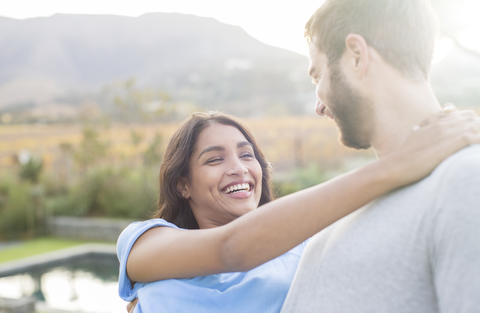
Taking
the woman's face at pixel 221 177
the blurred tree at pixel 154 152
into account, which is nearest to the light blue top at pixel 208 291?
the woman's face at pixel 221 177

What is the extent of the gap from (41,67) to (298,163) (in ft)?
129

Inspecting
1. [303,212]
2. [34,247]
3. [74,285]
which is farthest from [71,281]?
[303,212]

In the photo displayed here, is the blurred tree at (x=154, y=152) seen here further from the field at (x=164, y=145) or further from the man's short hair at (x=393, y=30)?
the man's short hair at (x=393, y=30)

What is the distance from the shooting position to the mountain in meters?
36.3

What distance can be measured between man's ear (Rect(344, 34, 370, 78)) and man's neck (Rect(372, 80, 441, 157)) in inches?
3.1

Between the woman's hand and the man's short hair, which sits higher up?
the man's short hair

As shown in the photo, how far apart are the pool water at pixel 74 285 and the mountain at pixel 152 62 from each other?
8468mm

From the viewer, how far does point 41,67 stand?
43375mm

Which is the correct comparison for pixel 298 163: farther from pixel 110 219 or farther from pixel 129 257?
pixel 129 257

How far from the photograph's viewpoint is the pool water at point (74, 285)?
25.2 feet

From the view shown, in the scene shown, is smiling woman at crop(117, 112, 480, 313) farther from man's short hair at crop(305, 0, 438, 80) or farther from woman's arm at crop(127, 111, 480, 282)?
man's short hair at crop(305, 0, 438, 80)

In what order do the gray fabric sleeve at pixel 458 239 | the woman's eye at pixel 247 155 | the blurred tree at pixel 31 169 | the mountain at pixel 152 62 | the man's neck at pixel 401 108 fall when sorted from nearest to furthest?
1. the gray fabric sleeve at pixel 458 239
2. the man's neck at pixel 401 108
3. the woman's eye at pixel 247 155
4. the blurred tree at pixel 31 169
5. the mountain at pixel 152 62

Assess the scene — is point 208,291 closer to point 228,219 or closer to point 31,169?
point 228,219

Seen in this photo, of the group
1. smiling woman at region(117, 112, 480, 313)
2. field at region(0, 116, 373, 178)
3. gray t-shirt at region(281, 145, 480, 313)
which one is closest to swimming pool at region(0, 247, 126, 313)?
field at region(0, 116, 373, 178)
